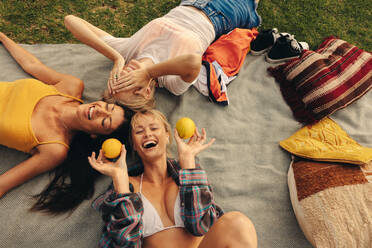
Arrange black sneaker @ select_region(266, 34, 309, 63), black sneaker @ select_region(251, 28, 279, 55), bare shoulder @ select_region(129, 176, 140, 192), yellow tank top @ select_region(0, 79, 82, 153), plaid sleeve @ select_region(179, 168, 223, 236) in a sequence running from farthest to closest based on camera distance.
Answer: black sneaker @ select_region(251, 28, 279, 55) → black sneaker @ select_region(266, 34, 309, 63) → yellow tank top @ select_region(0, 79, 82, 153) → bare shoulder @ select_region(129, 176, 140, 192) → plaid sleeve @ select_region(179, 168, 223, 236)

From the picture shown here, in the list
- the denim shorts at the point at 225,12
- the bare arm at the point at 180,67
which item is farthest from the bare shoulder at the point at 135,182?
the denim shorts at the point at 225,12

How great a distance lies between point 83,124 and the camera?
2.39 meters

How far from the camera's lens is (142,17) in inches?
149

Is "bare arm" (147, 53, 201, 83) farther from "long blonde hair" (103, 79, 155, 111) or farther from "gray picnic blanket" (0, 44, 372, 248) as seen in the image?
"gray picnic blanket" (0, 44, 372, 248)

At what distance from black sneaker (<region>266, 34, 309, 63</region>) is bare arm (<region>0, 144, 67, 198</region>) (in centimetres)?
292

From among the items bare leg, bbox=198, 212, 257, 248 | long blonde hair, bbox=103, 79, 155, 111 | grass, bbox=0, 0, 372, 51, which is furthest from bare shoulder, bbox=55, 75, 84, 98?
bare leg, bbox=198, 212, 257, 248

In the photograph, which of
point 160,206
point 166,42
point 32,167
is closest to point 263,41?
point 166,42

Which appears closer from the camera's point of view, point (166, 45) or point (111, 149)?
point (111, 149)

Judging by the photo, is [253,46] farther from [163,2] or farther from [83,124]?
[83,124]

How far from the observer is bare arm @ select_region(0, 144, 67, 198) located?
2.27m

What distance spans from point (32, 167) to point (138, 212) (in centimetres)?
122

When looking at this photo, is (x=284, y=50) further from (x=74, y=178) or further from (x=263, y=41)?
(x=74, y=178)

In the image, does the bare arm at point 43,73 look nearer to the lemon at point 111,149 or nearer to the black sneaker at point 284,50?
the lemon at point 111,149

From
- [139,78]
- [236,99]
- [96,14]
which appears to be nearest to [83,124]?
[139,78]
